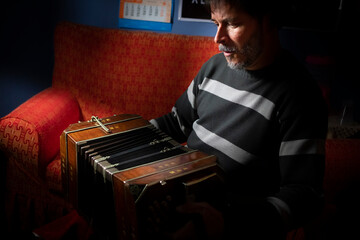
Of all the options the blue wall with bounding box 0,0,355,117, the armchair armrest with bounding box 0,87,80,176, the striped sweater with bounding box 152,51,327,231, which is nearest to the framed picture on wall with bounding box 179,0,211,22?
the blue wall with bounding box 0,0,355,117

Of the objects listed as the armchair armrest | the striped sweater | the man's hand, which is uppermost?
the striped sweater

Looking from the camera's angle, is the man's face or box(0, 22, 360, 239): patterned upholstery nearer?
the man's face

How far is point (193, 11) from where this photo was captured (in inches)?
81.7

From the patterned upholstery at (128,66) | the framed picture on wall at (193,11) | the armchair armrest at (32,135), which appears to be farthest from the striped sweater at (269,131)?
the framed picture on wall at (193,11)

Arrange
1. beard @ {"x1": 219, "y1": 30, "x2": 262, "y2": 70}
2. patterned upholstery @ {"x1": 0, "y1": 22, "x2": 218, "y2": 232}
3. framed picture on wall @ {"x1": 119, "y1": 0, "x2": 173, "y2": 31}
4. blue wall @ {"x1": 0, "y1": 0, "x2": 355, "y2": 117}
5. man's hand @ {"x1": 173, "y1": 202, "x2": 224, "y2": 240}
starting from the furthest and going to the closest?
1. framed picture on wall @ {"x1": 119, "y1": 0, "x2": 173, "y2": 31}
2. blue wall @ {"x1": 0, "y1": 0, "x2": 355, "y2": 117}
3. patterned upholstery @ {"x1": 0, "y1": 22, "x2": 218, "y2": 232}
4. beard @ {"x1": 219, "y1": 30, "x2": 262, "y2": 70}
5. man's hand @ {"x1": 173, "y1": 202, "x2": 224, "y2": 240}

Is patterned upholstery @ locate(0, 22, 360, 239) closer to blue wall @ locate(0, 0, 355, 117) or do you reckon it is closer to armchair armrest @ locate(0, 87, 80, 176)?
armchair armrest @ locate(0, 87, 80, 176)

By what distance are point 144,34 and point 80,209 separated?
1.12 meters

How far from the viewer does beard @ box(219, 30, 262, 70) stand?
102cm

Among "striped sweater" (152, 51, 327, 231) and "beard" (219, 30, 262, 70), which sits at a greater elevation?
"beard" (219, 30, 262, 70)

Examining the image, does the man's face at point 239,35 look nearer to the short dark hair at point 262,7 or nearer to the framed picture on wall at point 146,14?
the short dark hair at point 262,7

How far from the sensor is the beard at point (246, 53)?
102 centimetres

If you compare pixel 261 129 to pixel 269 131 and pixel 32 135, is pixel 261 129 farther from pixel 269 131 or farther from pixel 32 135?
pixel 32 135

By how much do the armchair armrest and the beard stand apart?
37.0 inches

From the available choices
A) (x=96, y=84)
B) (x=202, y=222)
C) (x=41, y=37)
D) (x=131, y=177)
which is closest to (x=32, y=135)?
(x=96, y=84)
